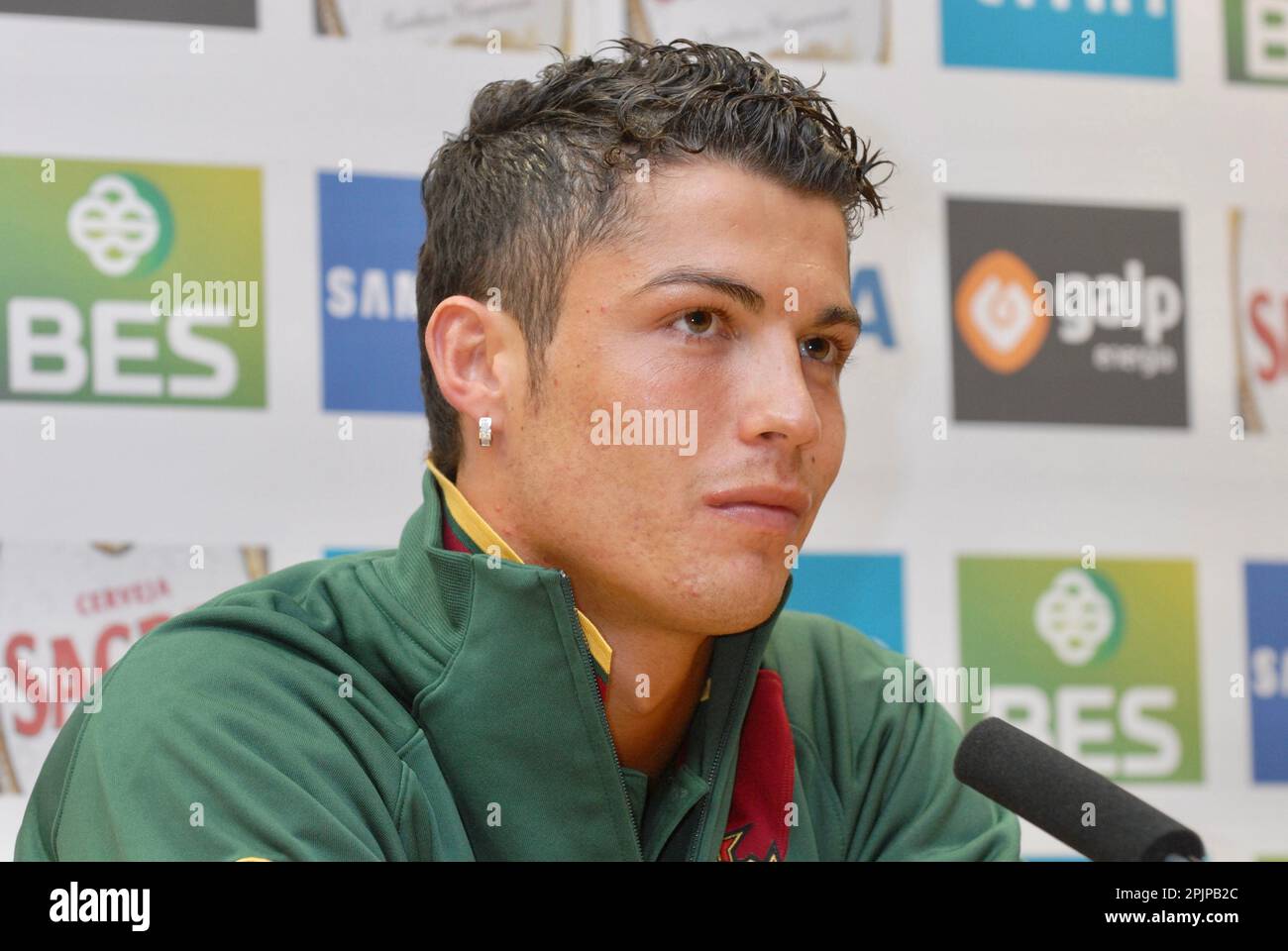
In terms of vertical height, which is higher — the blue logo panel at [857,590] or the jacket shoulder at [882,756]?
the blue logo panel at [857,590]

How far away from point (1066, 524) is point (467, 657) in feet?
3.68

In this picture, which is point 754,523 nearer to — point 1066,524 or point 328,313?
point 328,313

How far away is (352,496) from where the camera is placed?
1735mm

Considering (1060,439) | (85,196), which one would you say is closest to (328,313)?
(85,196)

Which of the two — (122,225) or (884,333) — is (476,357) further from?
(884,333)

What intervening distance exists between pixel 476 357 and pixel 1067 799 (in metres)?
0.60

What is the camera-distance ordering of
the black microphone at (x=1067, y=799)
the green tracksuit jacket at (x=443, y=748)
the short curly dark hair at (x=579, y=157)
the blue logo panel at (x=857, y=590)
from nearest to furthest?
the black microphone at (x=1067, y=799), the green tracksuit jacket at (x=443, y=748), the short curly dark hair at (x=579, y=157), the blue logo panel at (x=857, y=590)

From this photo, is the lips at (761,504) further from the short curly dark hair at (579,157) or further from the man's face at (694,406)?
the short curly dark hair at (579,157)

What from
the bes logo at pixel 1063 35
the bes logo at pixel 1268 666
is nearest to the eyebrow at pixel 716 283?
the bes logo at pixel 1063 35

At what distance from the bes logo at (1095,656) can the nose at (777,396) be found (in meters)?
0.90

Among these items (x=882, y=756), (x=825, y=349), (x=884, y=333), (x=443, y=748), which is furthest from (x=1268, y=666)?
(x=443, y=748)

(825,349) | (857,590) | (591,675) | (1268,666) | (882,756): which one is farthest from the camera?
(1268,666)

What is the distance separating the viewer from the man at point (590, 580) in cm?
101

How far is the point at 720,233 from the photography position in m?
1.11
